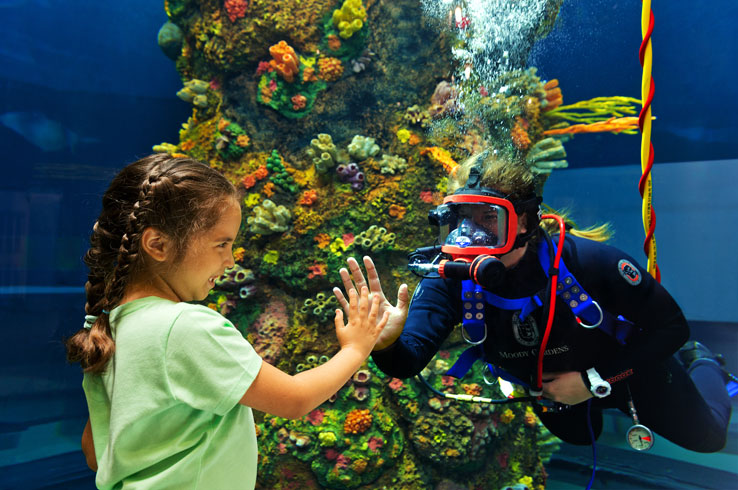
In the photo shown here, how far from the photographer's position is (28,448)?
5105 mm

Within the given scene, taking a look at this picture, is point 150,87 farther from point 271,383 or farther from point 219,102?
point 271,383

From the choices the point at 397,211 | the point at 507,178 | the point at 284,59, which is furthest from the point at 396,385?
the point at 284,59

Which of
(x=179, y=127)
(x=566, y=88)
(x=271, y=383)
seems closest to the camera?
(x=271, y=383)

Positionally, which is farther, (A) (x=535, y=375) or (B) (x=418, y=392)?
(B) (x=418, y=392)

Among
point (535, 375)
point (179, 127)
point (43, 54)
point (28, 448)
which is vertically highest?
point (535, 375)

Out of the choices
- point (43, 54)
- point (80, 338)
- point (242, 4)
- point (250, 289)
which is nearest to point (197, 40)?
point (242, 4)

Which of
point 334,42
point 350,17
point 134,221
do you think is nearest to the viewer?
point 134,221

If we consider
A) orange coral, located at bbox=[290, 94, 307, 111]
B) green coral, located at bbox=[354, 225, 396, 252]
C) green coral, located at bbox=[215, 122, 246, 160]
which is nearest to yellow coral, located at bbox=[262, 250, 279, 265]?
green coral, located at bbox=[354, 225, 396, 252]

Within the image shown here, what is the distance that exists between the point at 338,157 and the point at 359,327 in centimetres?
316

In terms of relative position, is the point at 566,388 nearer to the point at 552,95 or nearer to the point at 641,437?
the point at 641,437

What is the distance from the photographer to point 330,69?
454 cm

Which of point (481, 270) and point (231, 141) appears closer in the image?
point (481, 270)

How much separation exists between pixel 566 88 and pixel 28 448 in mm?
7657

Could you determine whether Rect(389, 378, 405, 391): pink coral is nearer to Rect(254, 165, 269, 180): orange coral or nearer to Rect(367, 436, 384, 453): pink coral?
Rect(367, 436, 384, 453): pink coral
